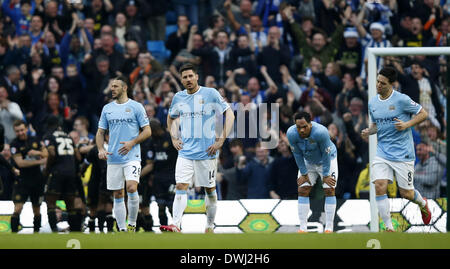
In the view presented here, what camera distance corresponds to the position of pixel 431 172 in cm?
1262

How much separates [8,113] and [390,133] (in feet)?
23.3

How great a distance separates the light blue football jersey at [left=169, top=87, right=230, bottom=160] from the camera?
422 inches

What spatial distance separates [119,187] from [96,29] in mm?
6201

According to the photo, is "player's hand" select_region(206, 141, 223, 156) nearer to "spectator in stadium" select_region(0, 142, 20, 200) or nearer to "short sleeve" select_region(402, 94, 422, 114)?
"short sleeve" select_region(402, 94, 422, 114)

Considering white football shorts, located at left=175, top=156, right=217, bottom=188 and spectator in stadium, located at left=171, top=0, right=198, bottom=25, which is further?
spectator in stadium, located at left=171, top=0, right=198, bottom=25

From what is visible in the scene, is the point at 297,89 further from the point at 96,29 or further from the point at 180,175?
the point at 180,175

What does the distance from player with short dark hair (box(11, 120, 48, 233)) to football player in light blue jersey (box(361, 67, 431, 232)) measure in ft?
16.7

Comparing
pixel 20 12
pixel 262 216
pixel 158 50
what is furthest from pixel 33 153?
pixel 20 12

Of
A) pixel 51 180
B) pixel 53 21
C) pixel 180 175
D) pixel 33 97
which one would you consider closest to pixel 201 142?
pixel 180 175

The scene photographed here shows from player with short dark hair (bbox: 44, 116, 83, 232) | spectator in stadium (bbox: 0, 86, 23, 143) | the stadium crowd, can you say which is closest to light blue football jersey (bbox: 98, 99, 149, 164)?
the stadium crowd

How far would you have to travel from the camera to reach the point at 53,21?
16.9 metres

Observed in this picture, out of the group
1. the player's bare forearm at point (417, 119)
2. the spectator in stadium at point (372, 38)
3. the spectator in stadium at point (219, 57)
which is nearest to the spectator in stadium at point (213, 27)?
the spectator in stadium at point (219, 57)

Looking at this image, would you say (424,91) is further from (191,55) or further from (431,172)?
(191,55)

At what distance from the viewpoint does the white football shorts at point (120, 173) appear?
11023 mm
